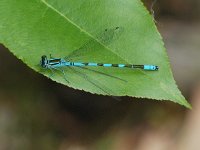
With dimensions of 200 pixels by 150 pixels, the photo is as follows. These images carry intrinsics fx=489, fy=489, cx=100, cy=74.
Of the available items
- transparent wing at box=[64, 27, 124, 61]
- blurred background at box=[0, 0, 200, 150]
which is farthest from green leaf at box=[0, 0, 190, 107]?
blurred background at box=[0, 0, 200, 150]

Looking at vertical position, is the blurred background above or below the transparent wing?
below

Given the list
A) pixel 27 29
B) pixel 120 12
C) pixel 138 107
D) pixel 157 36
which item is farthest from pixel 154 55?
pixel 138 107

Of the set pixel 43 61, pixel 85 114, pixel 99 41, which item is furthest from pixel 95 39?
pixel 85 114

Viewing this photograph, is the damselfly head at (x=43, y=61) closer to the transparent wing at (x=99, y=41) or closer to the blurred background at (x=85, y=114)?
the transparent wing at (x=99, y=41)

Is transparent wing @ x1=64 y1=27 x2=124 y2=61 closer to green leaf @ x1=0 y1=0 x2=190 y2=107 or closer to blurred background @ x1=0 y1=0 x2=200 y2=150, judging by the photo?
green leaf @ x1=0 y1=0 x2=190 y2=107

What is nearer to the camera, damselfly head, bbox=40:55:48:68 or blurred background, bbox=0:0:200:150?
damselfly head, bbox=40:55:48:68

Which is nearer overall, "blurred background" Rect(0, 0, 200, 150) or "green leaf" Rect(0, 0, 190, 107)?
"green leaf" Rect(0, 0, 190, 107)
